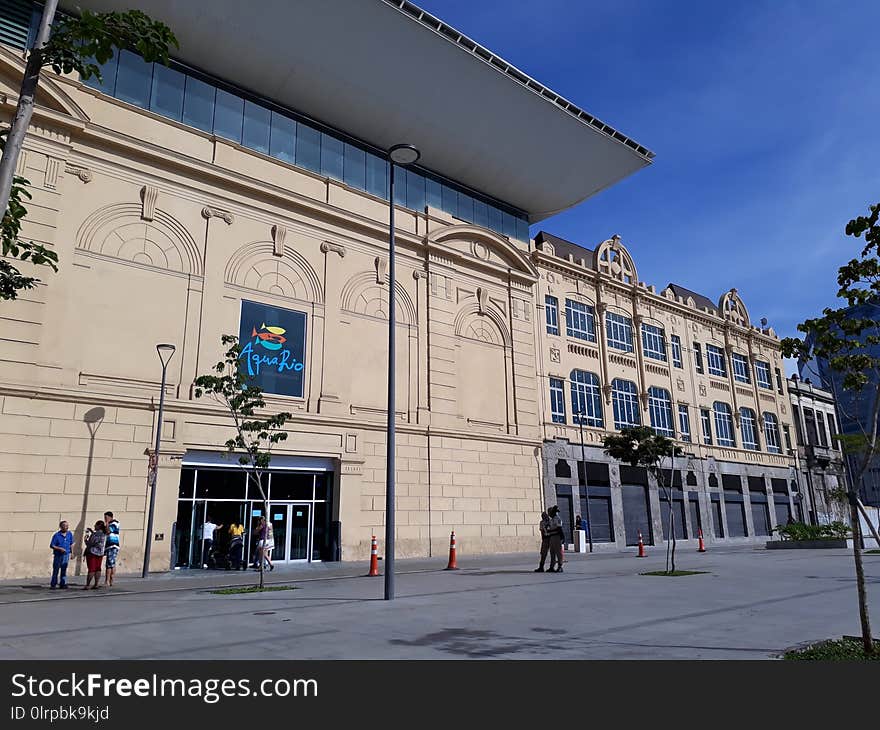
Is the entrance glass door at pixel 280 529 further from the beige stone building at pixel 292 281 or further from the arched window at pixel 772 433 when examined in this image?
the arched window at pixel 772 433

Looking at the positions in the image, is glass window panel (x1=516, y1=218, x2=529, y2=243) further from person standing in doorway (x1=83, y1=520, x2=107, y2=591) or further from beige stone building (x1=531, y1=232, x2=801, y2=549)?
person standing in doorway (x1=83, y1=520, x2=107, y2=591)

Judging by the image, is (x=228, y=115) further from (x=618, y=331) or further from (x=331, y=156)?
(x=618, y=331)

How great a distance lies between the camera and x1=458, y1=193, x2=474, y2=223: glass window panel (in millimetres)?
33656

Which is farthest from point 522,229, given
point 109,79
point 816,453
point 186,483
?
point 816,453

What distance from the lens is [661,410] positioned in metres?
43.4

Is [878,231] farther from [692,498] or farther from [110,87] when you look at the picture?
[692,498]

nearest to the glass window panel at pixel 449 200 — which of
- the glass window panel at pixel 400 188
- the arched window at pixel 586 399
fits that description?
the glass window panel at pixel 400 188

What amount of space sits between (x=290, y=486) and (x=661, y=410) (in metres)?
27.2

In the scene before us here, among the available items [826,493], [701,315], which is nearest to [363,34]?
[701,315]

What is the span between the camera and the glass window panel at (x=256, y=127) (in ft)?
86.9

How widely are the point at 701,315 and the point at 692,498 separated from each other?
13.9 metres

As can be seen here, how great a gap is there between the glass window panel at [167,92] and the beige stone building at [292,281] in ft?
0.31

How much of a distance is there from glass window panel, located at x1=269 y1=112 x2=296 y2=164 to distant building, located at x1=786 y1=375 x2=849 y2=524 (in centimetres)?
4579

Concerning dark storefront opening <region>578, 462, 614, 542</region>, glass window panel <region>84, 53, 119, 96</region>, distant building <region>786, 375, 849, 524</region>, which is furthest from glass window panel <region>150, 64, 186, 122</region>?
distant building <region>786, 375, 849, 524</region>
